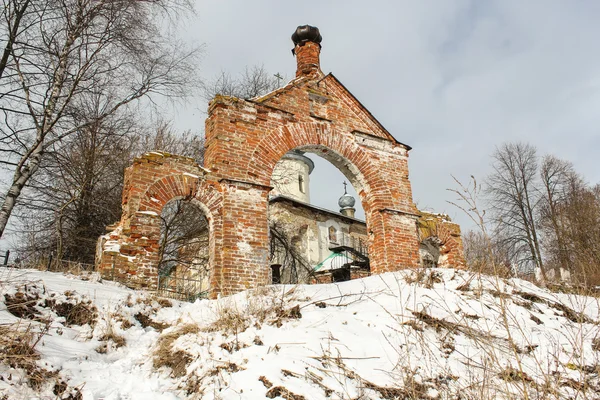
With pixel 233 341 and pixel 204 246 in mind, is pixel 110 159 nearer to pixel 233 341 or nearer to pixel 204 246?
pixel 204 246

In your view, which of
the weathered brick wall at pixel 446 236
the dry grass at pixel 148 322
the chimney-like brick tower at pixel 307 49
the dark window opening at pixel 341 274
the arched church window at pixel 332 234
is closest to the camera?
the dry grass at pixel 148 322

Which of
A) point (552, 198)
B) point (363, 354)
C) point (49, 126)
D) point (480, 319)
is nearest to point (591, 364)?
point (480, 319)

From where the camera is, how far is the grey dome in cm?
3531

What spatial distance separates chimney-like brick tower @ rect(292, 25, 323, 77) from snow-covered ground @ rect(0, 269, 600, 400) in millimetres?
6524

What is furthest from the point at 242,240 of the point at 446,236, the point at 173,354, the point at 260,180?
the point at 446,236

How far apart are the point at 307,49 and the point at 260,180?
4.17 m

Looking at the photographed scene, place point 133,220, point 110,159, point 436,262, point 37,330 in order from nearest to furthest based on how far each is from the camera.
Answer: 1. point 37,330
2. point 133,220
3. point 436,262
4. point 110,159

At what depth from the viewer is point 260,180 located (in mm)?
9719

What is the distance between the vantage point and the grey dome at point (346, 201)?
35.3m

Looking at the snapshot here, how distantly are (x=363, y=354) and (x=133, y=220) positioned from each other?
519 centimetres

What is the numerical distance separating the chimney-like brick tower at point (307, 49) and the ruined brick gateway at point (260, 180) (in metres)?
0.03

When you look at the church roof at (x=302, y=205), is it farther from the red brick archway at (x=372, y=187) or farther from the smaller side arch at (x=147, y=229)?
the smaller side arch at (x=147, y=229)

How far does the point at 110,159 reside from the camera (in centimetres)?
1591

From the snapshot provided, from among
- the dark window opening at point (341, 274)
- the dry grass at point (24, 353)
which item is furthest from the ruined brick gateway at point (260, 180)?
the dark window opening at point (341, 274)
